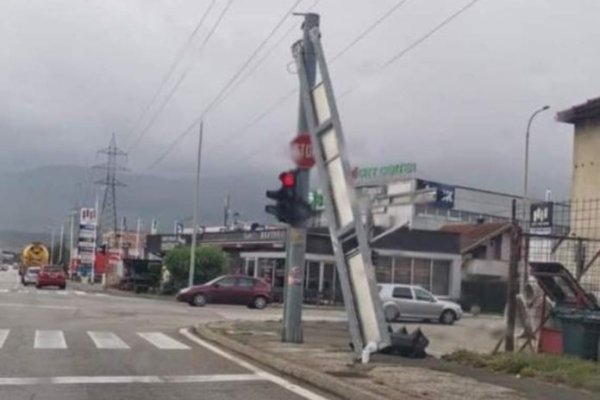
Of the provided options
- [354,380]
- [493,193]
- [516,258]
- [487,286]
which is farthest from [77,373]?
[493,193]

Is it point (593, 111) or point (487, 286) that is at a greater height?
point (593, 111)

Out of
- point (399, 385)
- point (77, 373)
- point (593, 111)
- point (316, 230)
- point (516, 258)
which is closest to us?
point (399, 385)

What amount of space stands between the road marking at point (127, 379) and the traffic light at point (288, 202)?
5200 millimetres

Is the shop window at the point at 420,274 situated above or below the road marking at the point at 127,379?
above

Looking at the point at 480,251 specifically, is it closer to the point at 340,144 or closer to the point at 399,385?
the point at 340,144

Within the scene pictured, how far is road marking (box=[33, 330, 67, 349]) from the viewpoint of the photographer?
1888cm

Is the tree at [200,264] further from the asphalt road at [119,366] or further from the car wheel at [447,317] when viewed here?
the asphalt road at [119,366]

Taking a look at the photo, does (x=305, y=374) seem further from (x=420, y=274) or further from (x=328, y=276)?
(x=420, y=274)

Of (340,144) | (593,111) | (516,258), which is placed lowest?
(516,258)

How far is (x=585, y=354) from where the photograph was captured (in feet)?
50.4

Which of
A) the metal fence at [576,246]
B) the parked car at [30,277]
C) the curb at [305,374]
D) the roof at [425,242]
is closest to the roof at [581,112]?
the metal fence at [576,246]

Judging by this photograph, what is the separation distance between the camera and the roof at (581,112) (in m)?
25.2

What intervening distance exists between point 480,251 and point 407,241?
17.8 feet

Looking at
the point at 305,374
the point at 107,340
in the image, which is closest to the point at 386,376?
the point at 305,374
